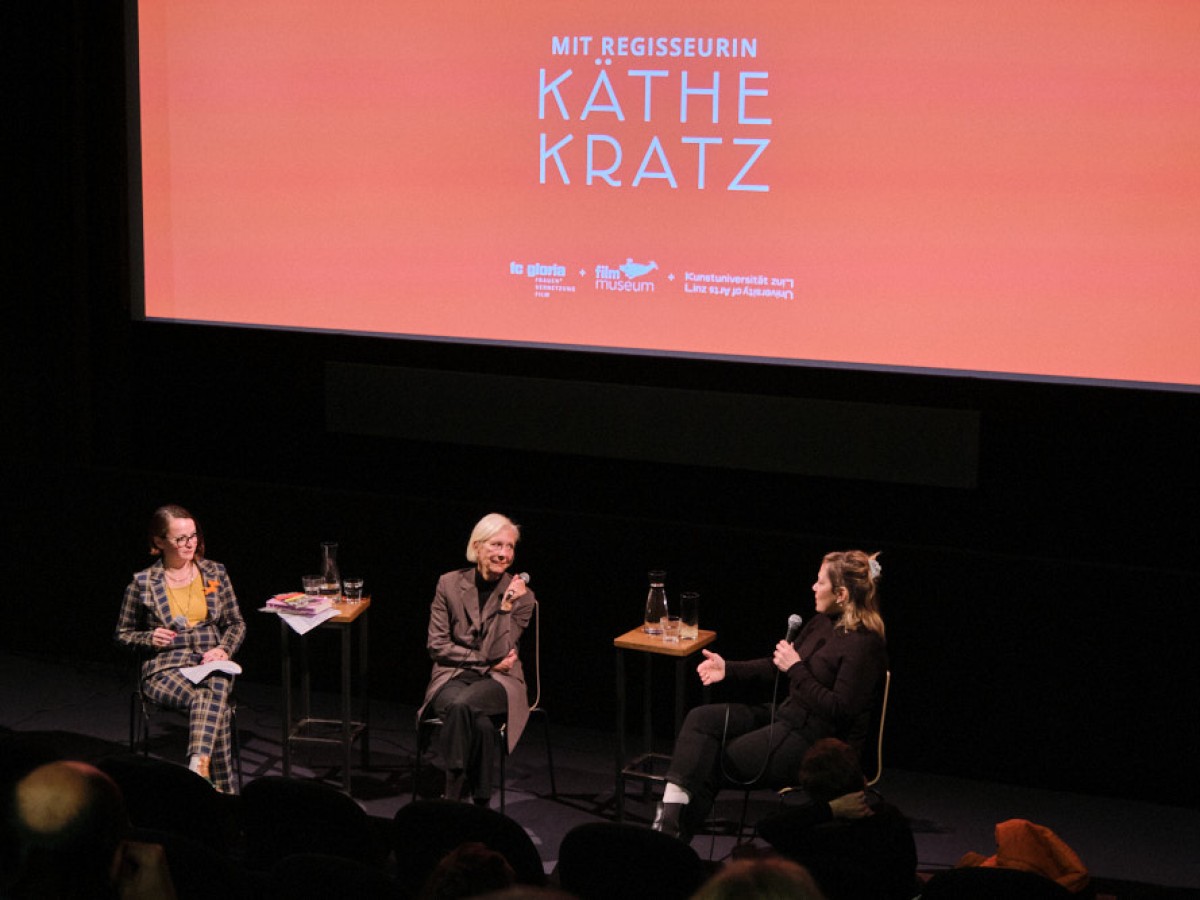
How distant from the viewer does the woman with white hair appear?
534 centimetres

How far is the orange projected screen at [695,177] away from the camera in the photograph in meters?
5.16

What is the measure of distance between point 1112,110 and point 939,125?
56 cm

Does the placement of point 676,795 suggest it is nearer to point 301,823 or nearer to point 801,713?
Answer: point 801,713

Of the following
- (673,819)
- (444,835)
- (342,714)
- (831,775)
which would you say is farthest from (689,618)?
(444,835)

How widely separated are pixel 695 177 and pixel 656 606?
60.7 inches

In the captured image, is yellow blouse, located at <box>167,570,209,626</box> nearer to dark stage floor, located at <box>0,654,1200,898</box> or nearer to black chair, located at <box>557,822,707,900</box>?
dark stage floor, located at <box>0,654,1200,898</box>

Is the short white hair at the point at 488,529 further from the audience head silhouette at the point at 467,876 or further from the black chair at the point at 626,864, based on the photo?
the audience head silhouette at the point at 467,876

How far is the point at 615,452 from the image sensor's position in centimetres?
599

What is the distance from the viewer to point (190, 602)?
5.65 metres

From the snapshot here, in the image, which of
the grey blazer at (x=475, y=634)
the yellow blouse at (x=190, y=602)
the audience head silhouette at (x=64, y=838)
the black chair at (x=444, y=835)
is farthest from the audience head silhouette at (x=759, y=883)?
the yellow blouse at (x=190, y=602)

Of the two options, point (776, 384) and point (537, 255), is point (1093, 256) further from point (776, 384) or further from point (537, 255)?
point (537, 255)

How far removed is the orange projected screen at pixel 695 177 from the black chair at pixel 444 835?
7.98 feet

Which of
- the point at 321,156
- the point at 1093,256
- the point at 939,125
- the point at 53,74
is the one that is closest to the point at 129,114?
the point at 53,74

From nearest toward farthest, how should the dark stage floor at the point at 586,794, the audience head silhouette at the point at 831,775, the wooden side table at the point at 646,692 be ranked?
the audience head silhouette at the point at 831,775 < the dark stage floor at the point at 586,794 < the wooden side table at the point at 646,692
